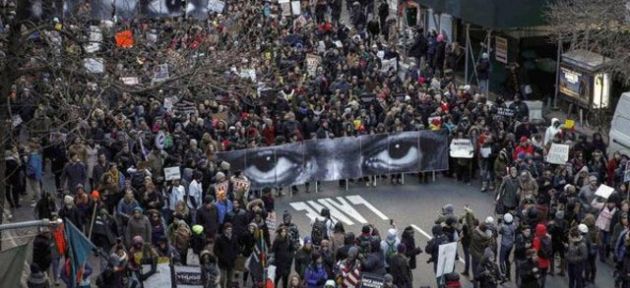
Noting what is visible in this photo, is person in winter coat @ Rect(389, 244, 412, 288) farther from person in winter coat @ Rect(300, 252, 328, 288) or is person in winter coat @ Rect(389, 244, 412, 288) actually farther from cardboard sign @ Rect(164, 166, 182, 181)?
cardboard sign @ Rect(164, 166, 182, 181)

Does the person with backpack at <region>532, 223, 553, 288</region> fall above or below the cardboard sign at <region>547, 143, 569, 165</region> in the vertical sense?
below

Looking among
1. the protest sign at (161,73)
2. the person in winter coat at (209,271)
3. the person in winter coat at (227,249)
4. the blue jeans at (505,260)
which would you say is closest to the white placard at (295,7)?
the protest sign at (161,73)

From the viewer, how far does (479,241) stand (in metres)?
21.6

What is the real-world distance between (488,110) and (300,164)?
4409 millimetres

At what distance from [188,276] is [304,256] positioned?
2.02 m

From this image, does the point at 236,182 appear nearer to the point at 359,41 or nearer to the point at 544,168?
the point at 544,168

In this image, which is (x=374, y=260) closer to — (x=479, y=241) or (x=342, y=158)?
(x=479, y=241)

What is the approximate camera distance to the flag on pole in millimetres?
19219

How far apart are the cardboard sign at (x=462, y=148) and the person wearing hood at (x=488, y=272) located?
22.7 ft

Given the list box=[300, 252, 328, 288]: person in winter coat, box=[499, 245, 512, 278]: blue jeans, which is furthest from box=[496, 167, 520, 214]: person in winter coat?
box=[300, 252, 328, 288]: person in winter coat

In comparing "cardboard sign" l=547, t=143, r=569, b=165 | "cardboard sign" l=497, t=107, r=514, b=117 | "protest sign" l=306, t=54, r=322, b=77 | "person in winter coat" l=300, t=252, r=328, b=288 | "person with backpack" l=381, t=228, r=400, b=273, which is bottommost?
"person in winter coat" l=300, t=252, r=328, b=288

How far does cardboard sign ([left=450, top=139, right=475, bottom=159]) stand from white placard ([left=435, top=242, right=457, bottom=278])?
6.65 m

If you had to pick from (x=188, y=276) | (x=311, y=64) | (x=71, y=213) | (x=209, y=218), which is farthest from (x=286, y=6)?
(x=188, y=276)

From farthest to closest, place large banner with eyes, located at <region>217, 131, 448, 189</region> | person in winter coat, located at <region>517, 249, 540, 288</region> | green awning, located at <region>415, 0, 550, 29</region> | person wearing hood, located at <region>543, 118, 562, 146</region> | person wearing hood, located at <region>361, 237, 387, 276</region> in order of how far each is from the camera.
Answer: green awning, located at <region>415, 0, 550, 29</region> < person wearing hood, located at <region>543, 118, 562, 146</region> < large banner with eyes, located at <region>217, 131, 448, 189</region> < person in winter coat, located at <region>517, 249, 540, 288</region> < person wearing hood, located at <region>361, 237, 387, 276</region>
